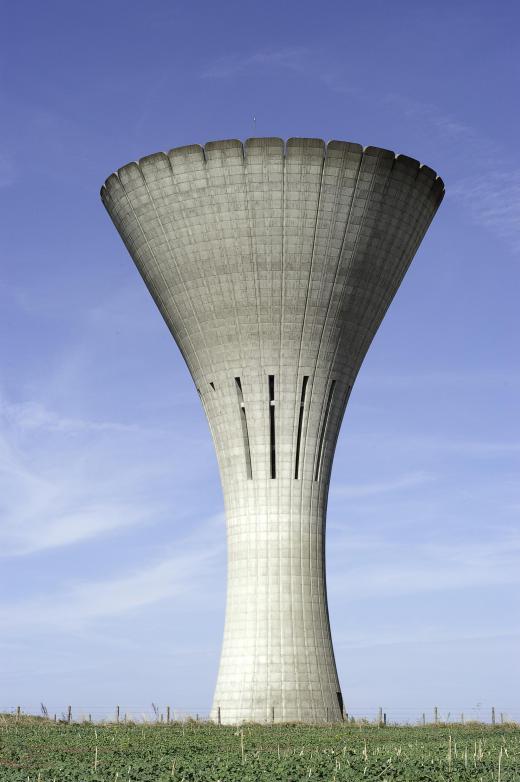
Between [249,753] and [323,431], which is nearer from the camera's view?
[249,753]

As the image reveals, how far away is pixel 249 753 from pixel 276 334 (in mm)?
14636

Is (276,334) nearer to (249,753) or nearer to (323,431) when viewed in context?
(323,431)

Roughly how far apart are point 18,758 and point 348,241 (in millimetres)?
19254

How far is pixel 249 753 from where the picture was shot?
80.3 ft

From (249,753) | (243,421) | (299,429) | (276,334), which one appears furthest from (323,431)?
(249,753)

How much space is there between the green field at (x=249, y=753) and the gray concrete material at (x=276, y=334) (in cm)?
278

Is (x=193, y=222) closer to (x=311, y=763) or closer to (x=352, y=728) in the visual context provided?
(x=352, y=728)

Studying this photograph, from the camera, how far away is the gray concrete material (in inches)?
1346

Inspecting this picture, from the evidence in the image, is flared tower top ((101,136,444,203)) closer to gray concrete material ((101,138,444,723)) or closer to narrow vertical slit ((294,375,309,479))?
gray concrete material ((101,138,444,723))

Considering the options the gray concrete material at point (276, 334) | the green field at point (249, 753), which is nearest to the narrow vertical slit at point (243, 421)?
the gray concrete material at point (276, 334)

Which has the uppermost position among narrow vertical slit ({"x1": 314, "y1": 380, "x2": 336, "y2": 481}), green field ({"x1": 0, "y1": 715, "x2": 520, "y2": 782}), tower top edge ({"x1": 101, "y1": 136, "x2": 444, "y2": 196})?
tower top edge ({"x1": 101, "y1": 136, "x2": 444, "y2": 196})

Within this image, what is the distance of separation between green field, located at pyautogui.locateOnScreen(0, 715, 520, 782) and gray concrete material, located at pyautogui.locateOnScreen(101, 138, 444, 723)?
278 cm

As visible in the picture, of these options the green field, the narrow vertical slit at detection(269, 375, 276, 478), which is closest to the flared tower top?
the narrow vertical slit at detection(269, 375, 276, 478)

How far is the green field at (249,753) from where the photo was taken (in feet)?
63.1
